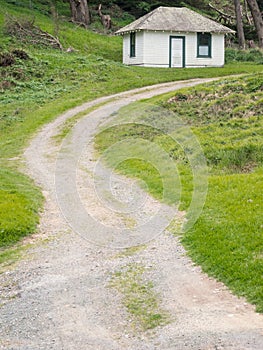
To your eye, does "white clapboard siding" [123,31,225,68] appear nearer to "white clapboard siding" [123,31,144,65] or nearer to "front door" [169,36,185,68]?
"white clapboard siding" [123,31,144,65]

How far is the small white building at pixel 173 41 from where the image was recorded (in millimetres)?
38656

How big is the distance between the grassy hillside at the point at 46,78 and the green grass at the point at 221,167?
10.3 feet

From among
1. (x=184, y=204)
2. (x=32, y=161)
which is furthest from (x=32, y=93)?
(x=184, y=204)

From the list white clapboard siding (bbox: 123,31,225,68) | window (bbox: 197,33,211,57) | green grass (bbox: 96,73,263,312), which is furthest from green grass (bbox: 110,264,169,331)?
window (bbox: 197,33,211,57)

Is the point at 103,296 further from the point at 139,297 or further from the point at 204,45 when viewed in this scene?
the point at 204,45

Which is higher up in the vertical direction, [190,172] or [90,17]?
[90,17]

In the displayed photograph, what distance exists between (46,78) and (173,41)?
1023 centimetres

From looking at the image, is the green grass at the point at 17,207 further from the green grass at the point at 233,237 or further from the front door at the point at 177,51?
the front door at the point at 177,51

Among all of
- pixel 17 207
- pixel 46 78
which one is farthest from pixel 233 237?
pixel 46 78

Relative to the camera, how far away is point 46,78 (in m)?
32.6

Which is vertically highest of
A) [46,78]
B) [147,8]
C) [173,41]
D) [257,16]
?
[147,8]

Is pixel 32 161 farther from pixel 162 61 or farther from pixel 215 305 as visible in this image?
Answer: pixel 162 61

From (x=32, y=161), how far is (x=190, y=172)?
5.65 metres

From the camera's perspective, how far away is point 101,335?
7.91 m
